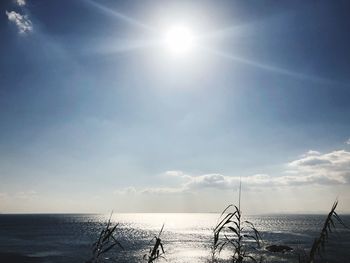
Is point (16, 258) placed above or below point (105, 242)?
below

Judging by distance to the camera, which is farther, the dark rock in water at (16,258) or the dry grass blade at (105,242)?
the dark rock in water at (16,258)

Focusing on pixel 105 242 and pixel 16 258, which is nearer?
pixel 105 242

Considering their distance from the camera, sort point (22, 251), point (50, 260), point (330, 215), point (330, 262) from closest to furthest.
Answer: point (330, 215), point (330, 262), point (50, 260), point (22, 251)

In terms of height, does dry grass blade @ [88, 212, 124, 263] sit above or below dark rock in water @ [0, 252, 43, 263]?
above

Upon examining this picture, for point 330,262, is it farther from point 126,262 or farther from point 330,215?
point 330,215

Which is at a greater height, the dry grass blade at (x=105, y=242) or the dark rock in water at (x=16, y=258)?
the dry grass blade at (x=105, y=242)

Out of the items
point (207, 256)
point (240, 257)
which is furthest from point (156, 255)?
point (207, 256)

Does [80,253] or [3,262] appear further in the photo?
[80,253]

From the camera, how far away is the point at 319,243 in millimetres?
5250

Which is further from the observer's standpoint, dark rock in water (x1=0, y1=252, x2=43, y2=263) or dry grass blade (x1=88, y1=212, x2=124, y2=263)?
dark rock in water (x1=0, y1=252, x2=43, y2=263)

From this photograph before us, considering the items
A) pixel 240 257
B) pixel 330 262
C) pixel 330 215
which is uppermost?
pixel 330 215

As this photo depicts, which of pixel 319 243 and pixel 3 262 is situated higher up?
pixel 319 243

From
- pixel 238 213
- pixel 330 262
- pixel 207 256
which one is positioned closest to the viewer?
pixel 238 213

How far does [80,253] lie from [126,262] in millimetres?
17071
